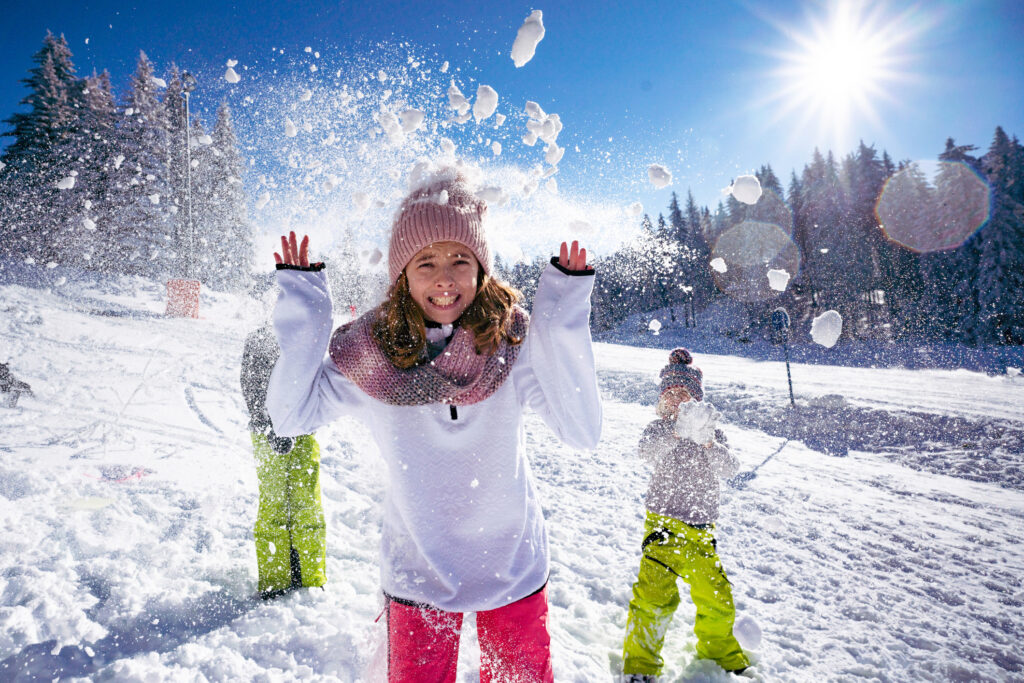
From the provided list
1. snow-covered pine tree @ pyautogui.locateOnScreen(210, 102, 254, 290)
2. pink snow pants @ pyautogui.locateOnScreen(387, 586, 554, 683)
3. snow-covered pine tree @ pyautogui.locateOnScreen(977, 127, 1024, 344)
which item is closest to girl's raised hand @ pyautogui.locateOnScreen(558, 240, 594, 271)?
pink snow pants @ pyautogui.locateOnScreen(387, 586, 554, 683)

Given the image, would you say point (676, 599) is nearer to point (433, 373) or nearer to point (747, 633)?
point (747, 633)

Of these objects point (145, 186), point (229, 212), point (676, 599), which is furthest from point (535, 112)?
point (229, 212)

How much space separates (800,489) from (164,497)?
6670 millimetres

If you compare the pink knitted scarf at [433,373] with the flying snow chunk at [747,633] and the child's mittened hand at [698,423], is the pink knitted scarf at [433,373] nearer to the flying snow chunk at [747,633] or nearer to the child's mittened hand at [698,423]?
the child's mittened hand at [698,423]

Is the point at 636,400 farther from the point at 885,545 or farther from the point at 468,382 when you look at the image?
the point at 468,382

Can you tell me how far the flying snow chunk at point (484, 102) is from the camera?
239cm

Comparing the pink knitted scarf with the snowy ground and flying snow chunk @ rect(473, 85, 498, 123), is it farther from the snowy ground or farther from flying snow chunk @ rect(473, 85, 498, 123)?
flying snow chunk @ rect(473, 85, 498, 123)

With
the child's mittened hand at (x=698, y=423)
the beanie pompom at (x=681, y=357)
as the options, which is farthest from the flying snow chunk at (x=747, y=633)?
the beanie pompom at (x=681, y=357)

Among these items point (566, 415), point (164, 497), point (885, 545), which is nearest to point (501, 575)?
point (566, 415)

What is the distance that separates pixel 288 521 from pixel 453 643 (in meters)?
1.86

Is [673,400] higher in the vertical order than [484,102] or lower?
lower

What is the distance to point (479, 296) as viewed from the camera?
Result: 1.59m

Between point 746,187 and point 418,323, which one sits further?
point 746,187

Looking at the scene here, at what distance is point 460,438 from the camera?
57.6 inches
